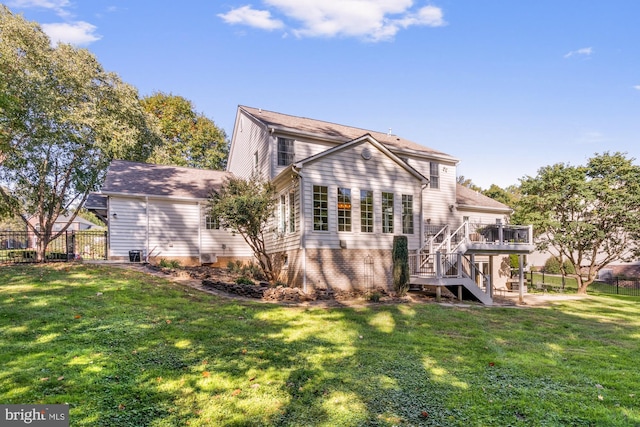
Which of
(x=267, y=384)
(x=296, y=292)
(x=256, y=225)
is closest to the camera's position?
(x=267, y=384)

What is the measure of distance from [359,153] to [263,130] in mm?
5251

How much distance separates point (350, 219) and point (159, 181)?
11758 mm

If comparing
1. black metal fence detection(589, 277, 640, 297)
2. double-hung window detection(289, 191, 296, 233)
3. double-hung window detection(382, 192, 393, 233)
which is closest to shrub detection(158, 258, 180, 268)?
double-hung window detection(289, 191, 296, 233)

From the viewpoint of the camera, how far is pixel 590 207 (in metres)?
20.5

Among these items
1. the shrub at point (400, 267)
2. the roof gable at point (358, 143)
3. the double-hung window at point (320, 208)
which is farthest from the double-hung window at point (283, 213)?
the shrub at point (400, 267)

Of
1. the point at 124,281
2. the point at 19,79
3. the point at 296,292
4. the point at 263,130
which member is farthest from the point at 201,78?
the point at 296,292

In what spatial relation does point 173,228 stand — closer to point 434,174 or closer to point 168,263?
point 168,263

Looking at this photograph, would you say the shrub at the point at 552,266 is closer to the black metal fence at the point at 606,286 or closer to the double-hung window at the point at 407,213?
the black metal fence at the point at 606,286

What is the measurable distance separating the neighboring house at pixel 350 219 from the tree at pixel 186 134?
18.6 m

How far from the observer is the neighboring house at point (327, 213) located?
47.4 ft

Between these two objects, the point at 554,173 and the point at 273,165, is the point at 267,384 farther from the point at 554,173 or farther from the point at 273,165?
the point at 554,173

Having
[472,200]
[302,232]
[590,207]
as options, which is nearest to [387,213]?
[302,232]

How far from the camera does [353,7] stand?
1303 centimetres

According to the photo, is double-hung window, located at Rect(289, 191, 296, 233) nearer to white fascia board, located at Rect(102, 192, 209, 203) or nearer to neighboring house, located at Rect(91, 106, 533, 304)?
neighboring house, located at Rect(91, 106, 533, 304)
